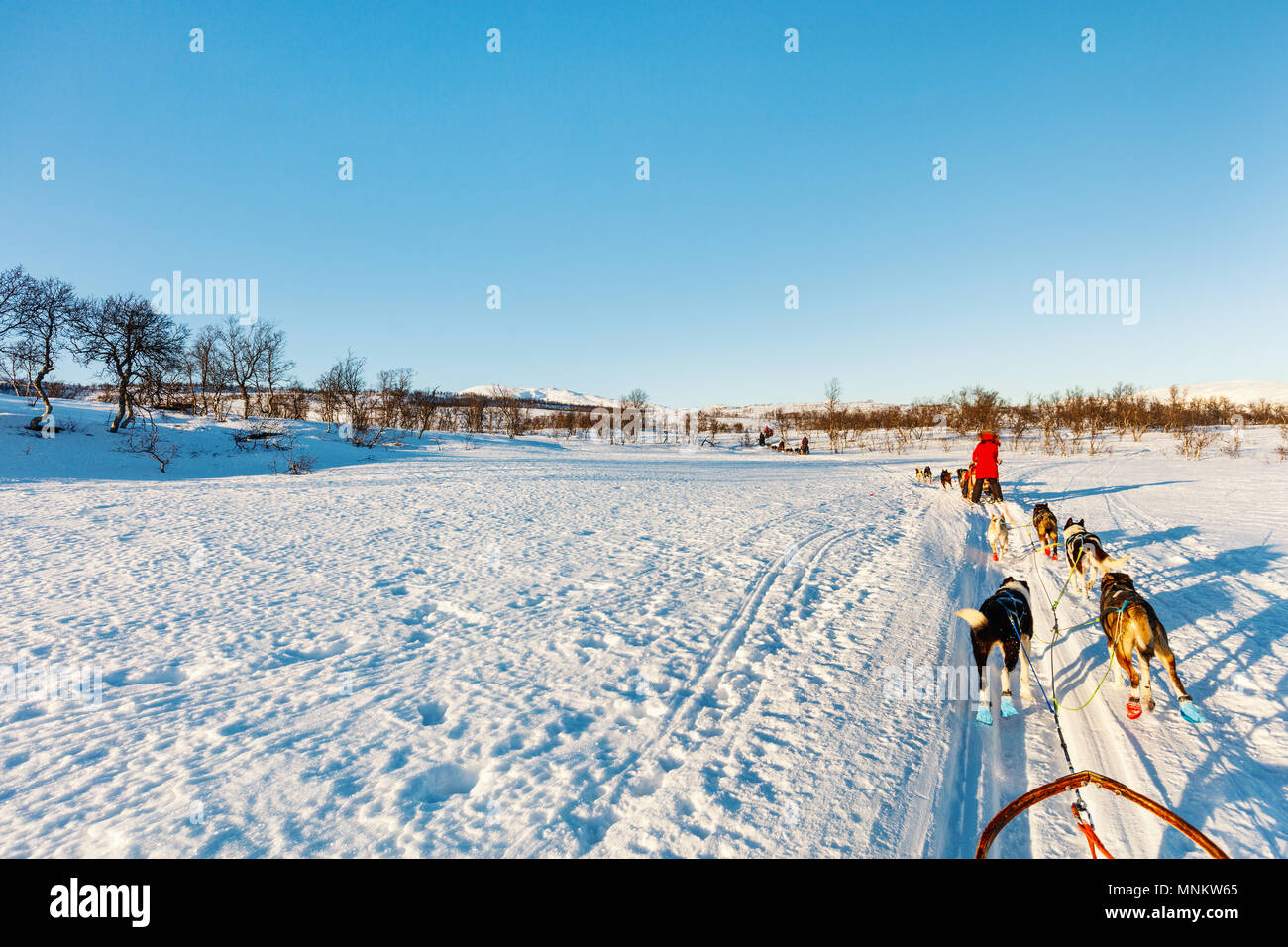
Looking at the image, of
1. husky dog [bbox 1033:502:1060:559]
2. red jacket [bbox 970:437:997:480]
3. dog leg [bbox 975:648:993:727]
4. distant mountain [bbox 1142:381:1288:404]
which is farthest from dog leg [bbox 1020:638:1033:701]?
distant mountain [bbox 1142:381:1288:404]

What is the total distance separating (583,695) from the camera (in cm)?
416

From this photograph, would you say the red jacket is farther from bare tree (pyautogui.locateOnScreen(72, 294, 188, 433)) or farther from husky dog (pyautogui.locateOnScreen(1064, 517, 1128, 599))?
bare tree (pyautogui.locateOnScreen(72, 294, 188, 433))

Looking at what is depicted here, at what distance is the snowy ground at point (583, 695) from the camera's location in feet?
8.89

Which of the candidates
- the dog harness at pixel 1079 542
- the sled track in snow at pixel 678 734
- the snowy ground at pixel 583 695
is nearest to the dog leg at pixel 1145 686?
the snowy ground at pixel 583 695

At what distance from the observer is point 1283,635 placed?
4.88 metres

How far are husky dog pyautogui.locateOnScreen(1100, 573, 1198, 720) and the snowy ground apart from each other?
17cm

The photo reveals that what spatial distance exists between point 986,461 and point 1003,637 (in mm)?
11172

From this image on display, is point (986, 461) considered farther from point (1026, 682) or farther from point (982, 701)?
point (982, 701)

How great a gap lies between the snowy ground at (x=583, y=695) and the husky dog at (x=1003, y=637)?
18cm

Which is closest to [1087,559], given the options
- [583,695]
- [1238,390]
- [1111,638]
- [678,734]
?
[1111,638]

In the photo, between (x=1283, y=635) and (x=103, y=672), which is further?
(x=1283, y=635)
